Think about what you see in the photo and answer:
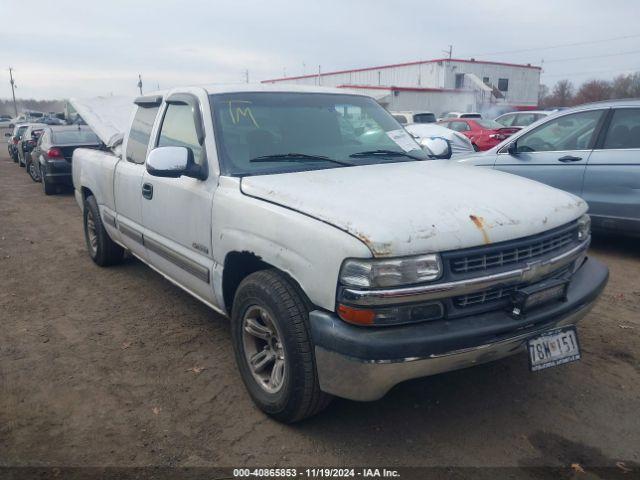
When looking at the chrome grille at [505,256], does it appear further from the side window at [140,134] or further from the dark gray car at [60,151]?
the dark gray car at [60,151]

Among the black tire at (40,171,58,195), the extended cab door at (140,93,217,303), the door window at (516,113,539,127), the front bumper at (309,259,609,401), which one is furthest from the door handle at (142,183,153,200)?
the door window at (516,113,539,127)

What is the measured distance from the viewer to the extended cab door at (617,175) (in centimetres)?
571

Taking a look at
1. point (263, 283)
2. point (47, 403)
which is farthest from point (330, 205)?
point (47, 403)

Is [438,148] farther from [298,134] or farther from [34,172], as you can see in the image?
[34,172]

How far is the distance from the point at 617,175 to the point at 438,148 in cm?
260

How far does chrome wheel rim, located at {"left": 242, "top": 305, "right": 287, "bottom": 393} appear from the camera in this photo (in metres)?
3.04

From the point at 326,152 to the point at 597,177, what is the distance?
379 cm

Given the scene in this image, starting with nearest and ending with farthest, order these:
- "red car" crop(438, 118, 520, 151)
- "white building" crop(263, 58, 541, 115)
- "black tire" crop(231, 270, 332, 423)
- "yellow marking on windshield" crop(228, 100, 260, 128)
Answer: "black tire" crop(231, 270, 332, 423) → "yellow marking on windshield" crop(228, 100, 260, 128) → "red car" crop(438, 118, 520, 151) → "white building" crop(263, 58, 541, 115)

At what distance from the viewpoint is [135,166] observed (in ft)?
15.2

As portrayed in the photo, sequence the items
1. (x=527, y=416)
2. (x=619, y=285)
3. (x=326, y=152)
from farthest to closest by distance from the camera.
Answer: (x=619, y=285)
(x=326, y=152)
(x=527, y=416)

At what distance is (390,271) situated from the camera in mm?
2449

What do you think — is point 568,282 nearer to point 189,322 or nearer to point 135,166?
point 189,322

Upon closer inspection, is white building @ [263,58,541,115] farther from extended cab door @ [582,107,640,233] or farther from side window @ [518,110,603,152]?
extended cab door @ [582,107,640,233]

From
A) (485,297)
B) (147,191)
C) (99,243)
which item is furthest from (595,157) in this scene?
(99,243)
